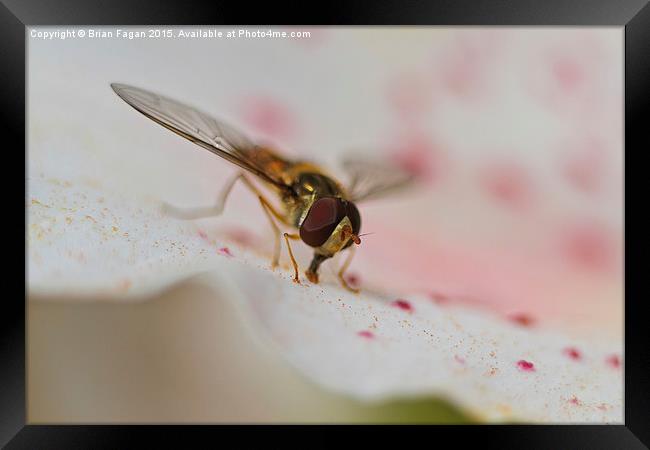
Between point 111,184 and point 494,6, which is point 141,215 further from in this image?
point 494,6

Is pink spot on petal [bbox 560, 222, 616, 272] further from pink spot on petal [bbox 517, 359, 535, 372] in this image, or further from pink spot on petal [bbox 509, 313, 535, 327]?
pink spot on petal [bbox 517, 359, 535, 372]

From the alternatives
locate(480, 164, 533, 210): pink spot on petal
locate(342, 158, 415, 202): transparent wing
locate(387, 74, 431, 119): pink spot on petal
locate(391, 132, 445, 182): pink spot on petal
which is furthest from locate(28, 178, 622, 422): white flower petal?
locate(387, 74, 431, 119): pink spot on petal

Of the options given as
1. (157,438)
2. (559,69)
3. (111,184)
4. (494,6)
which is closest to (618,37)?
(494,6)

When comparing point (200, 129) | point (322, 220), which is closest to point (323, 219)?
point (322, 220)

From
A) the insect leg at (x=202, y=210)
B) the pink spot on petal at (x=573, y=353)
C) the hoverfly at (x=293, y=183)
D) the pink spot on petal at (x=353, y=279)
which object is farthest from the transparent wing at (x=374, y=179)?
the pink spot on petal at (x=573, y=353)

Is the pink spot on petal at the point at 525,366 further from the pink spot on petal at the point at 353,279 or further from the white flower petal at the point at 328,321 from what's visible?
the pink spot on petal at the point at 353,279

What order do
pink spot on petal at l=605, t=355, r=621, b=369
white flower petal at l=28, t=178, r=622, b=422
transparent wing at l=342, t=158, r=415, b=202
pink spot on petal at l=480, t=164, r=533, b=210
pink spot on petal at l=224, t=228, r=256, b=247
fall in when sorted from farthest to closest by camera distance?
pink spot on petal at l=480, t=164, r=533, b=210 < transparent wing at l=342, t=158, r=415, b=202 < pink spot on petal at l=224, t=228, r=256, b=247 < pink spot on petal at l=605, t=355, r=621, b=369 < white flower petal at l=28, t=178, r=622, b=422
